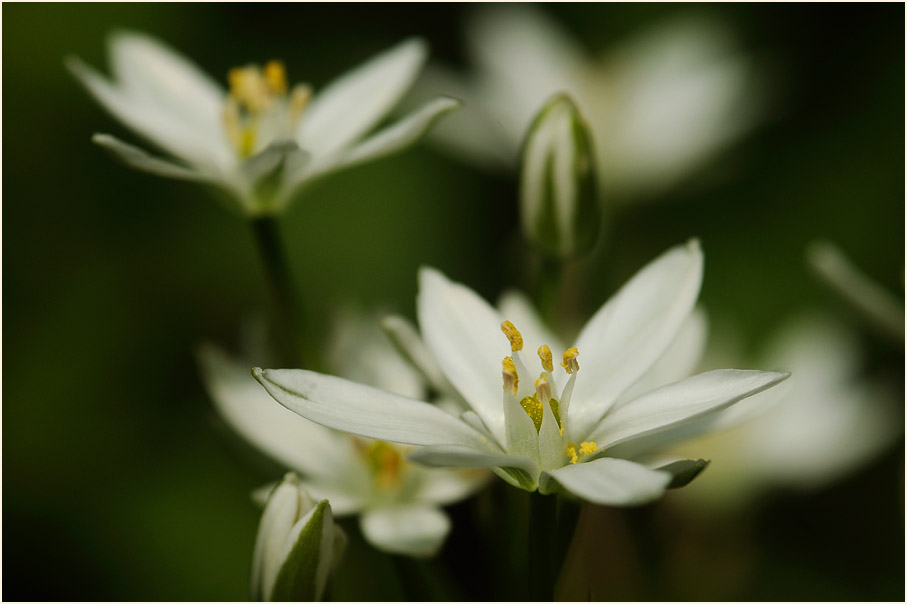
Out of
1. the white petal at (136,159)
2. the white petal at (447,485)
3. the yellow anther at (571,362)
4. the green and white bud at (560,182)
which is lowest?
the white petal at (447,485)

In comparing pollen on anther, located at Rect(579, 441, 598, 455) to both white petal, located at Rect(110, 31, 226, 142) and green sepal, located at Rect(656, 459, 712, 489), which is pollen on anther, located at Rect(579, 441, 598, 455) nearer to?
green sepal, located at Rect(656, 459, 712, 489)

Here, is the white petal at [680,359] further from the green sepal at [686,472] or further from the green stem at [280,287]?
the green stem at [280,287]

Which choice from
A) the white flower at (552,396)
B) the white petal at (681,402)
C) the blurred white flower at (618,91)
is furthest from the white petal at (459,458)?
the blurred white flower at (618,91)

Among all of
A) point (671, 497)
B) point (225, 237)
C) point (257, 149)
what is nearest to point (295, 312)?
point (257, 149)

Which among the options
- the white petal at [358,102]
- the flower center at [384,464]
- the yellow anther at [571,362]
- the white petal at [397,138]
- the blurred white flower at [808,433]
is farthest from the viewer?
the blurred white flower at [808,433]

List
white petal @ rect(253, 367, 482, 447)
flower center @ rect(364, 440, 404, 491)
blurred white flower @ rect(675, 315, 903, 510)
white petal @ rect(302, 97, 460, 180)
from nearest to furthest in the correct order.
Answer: white petal @ rect(253, 367, 482, 447) < white petal @ rect(302, 97, 460, 180) < flower center @ rect(364, 440, 404, 491) < blurred white flower @ rect(675, 315, 903, 510)

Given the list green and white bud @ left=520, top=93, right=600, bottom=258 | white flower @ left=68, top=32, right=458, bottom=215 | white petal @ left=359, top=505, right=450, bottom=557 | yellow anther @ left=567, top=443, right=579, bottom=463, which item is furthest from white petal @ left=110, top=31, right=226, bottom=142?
yellow anther @ left=567, top=443, right=579, bottom=463
